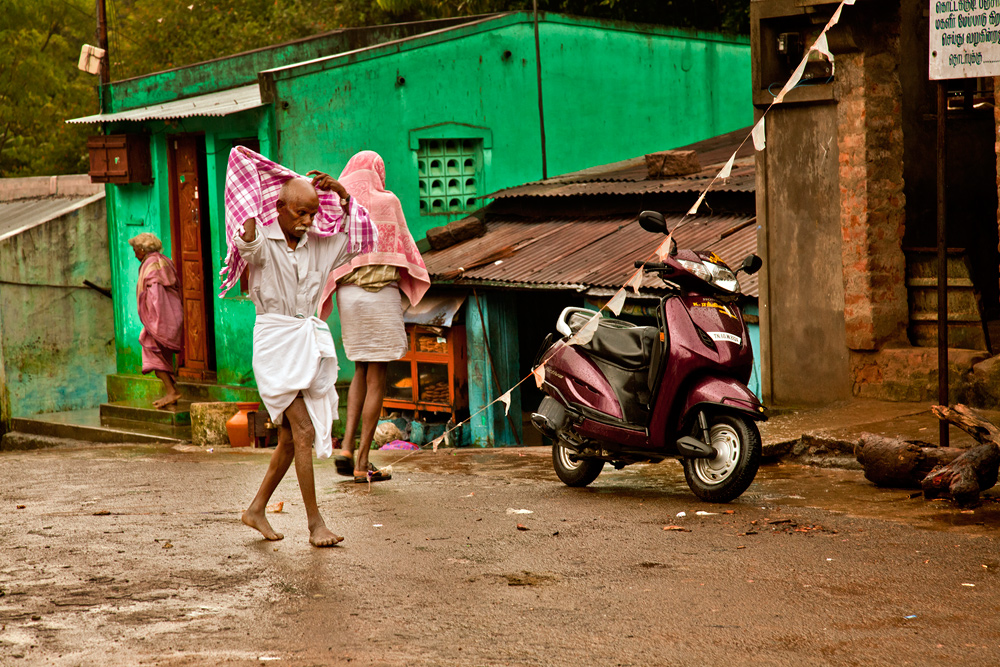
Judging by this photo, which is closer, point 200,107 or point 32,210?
point 200,107

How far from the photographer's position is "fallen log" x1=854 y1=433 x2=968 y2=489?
640cm

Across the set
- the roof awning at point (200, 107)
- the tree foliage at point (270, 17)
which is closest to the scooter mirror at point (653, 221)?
the roof awning at point (200, 107)

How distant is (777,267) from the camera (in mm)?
8992

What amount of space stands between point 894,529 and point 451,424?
7.97 metres

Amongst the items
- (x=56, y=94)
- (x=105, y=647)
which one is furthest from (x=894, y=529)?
(x=56, y=94)

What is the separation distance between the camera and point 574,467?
287 inches

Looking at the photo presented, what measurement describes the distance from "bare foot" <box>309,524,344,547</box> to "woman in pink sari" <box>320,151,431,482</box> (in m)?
1.92

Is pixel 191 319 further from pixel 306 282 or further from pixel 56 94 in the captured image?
pixel 56 94

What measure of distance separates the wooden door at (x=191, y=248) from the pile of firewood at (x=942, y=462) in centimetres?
1074

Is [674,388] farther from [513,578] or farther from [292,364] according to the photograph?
[292,364]

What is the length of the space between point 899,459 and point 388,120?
971 cm

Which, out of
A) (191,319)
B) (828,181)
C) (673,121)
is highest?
(673,121)

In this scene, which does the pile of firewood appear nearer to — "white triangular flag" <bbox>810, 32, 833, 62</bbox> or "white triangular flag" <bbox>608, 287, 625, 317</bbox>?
"white triangular flag" <bbox>608, 287, 625, 317</bbox>

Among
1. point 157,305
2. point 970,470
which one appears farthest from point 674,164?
point 970,470
